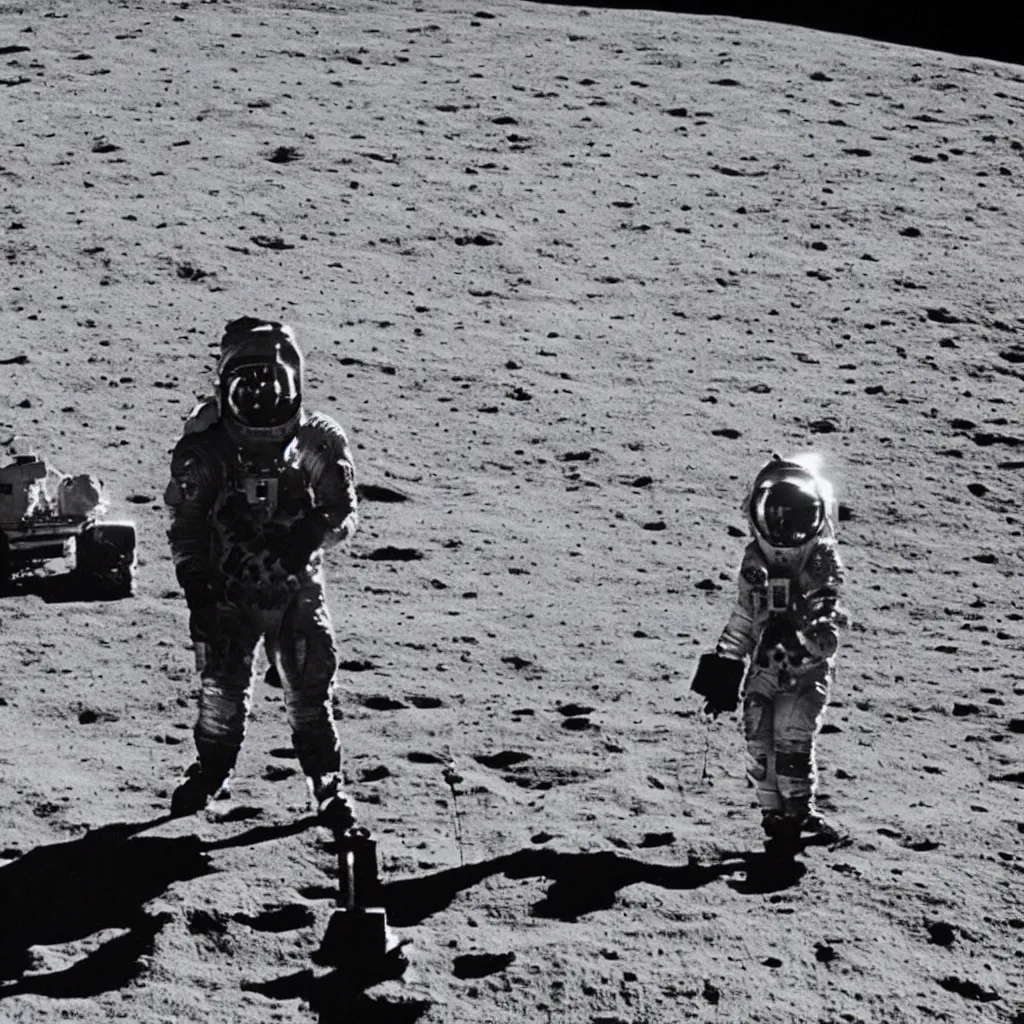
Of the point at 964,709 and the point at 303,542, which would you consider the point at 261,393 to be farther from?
the point at 964,709

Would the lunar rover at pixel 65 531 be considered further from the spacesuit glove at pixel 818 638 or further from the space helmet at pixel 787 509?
the spacesuit glove at pixel 818 638

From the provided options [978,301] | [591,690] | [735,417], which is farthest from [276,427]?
[978,301]

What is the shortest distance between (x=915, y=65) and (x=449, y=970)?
13147 millimetres

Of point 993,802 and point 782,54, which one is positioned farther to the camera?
point 782,54

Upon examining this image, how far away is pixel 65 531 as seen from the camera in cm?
926

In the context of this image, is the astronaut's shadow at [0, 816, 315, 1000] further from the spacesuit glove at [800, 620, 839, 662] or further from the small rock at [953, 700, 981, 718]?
the small rock at [953, 700, 981, 718]

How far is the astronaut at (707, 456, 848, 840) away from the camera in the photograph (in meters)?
6.80

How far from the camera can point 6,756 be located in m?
7.42

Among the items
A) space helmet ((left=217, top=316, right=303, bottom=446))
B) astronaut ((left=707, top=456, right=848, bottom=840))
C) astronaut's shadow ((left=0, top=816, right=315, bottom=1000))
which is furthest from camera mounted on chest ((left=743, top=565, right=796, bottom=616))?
astronaut's shadow ((left=0, top=816, right=315, bottom=1000))

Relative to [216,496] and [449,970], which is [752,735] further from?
[216,496]

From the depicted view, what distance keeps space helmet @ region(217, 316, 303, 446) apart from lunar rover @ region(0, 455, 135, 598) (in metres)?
2.55

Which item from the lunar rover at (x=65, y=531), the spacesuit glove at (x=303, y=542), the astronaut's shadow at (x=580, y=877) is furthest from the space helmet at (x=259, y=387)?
the lunar rover at (x=65, y=531)

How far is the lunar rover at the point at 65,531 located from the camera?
29.7 feet

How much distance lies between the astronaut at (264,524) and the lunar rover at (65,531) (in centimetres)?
238
